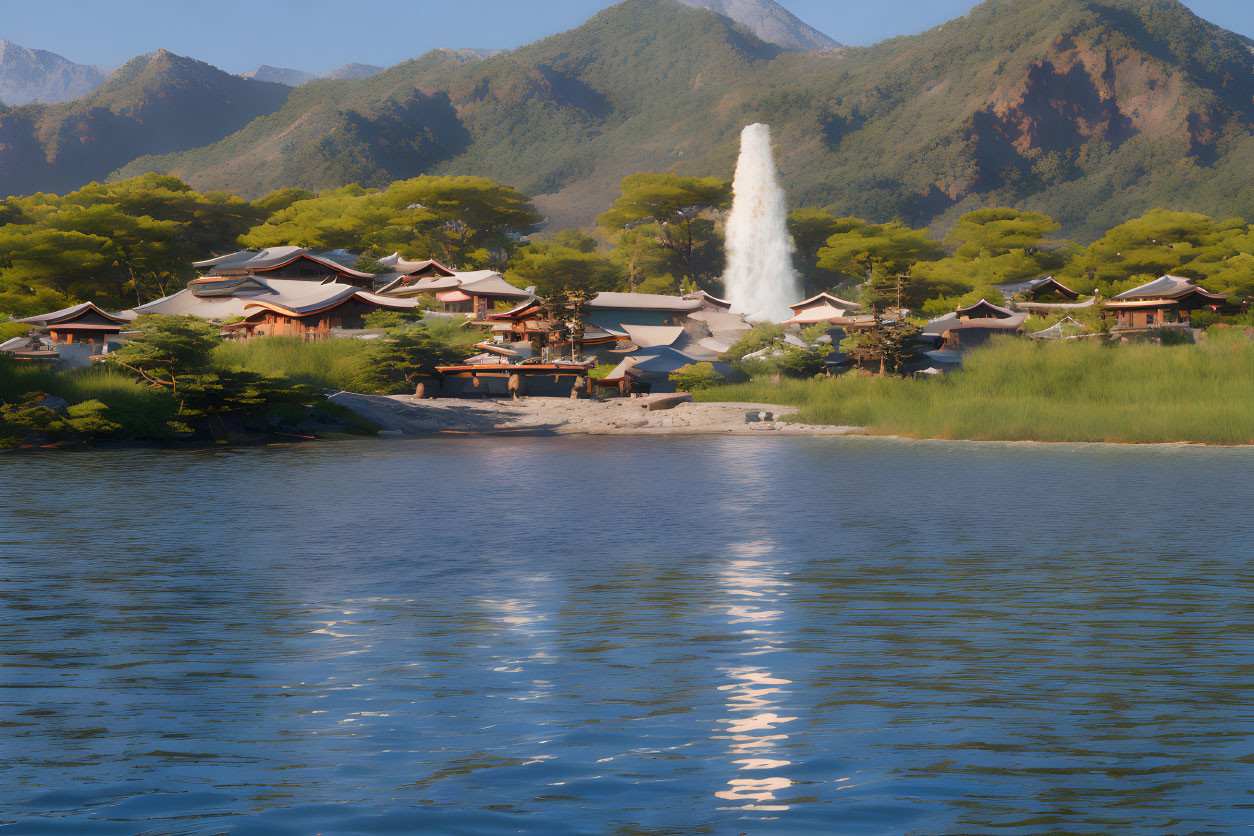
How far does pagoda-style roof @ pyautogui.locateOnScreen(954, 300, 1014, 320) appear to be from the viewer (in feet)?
280

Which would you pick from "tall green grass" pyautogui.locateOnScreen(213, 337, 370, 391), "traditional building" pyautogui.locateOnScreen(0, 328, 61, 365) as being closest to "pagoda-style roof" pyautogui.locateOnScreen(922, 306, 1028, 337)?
"tall green grass" pyautogui.locateOnScreen(213, 337, 370, 391)

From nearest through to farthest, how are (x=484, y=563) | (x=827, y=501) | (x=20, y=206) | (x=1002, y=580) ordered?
(x=1002, y=580) < (x=484, y=563) < (x=827, y=501) < (x=20, y=206)

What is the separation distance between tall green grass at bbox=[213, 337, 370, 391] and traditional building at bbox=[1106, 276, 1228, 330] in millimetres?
54818

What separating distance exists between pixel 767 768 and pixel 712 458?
111 feet

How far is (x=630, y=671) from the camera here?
9320 millimetres

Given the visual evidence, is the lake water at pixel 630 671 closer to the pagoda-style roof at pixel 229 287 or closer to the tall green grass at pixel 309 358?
the tall green grass at pixel 309 358

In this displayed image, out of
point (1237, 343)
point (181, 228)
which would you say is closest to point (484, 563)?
point (1237, 343)

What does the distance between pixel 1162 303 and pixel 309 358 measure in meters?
61.5

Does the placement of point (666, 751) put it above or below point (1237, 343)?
below

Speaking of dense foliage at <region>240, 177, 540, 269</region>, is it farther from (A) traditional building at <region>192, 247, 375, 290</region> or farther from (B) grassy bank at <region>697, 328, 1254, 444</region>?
(B) grassy bank at <region>697, 328, 1254, 444</region>

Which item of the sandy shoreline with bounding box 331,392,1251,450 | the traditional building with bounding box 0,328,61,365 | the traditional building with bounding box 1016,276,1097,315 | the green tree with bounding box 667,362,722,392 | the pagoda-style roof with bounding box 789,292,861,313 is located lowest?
Answer: the sandy shoreline with bounding box 331,392,1251,450

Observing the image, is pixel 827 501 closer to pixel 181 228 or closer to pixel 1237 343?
pixel 1237 343

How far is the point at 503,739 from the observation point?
726 cm

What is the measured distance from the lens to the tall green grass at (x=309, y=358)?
57.9 metres
